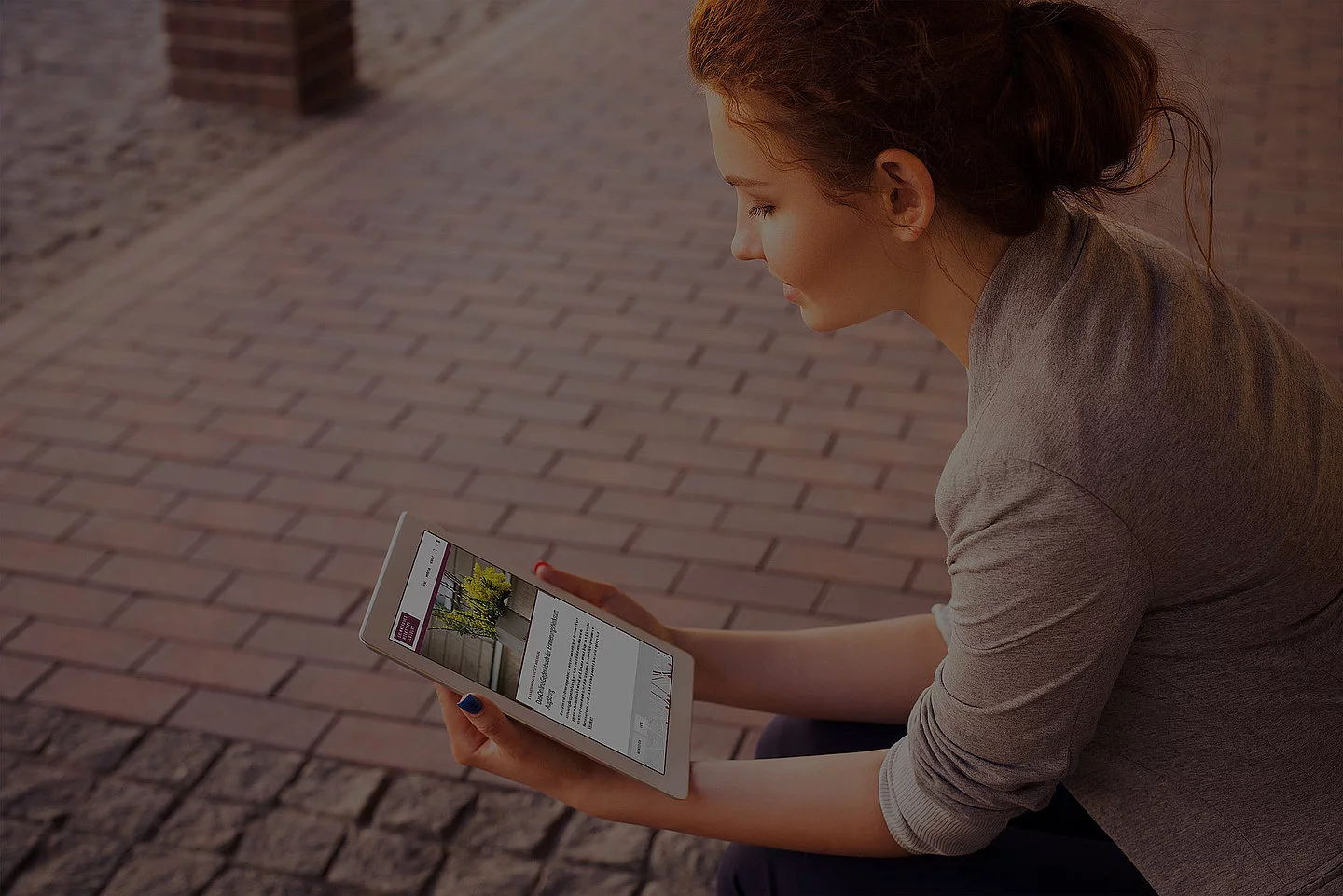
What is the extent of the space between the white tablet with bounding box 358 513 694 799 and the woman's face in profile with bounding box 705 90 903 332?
1.63 ft

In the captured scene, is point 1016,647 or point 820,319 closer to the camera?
point 1016,647

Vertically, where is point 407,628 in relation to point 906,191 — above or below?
below

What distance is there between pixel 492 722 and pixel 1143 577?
0.70m

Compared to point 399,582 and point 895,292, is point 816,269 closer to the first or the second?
point 895,292

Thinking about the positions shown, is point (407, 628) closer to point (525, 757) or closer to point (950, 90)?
point (525, 757)

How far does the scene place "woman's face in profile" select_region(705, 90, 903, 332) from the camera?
5.16 ft

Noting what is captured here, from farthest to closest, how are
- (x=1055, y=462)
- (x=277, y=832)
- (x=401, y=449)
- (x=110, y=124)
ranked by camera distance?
(x=110, y=124), (x=401, y=449), (x=277, y=832), (x=1055, y=462)

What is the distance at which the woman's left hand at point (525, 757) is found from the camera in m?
1.70

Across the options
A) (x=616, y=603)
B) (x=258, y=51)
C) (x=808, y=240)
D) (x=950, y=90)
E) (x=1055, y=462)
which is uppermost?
(x=950, y=90)

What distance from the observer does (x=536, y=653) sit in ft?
5.86

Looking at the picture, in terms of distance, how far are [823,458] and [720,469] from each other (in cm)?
28

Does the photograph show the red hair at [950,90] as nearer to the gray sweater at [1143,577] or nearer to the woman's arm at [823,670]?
the gray sweater at [1143,577]

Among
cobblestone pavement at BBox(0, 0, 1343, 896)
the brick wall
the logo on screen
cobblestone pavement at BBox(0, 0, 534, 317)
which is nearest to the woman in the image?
Result: the logo on screen

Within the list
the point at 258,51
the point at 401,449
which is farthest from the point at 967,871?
the point at 258,51
